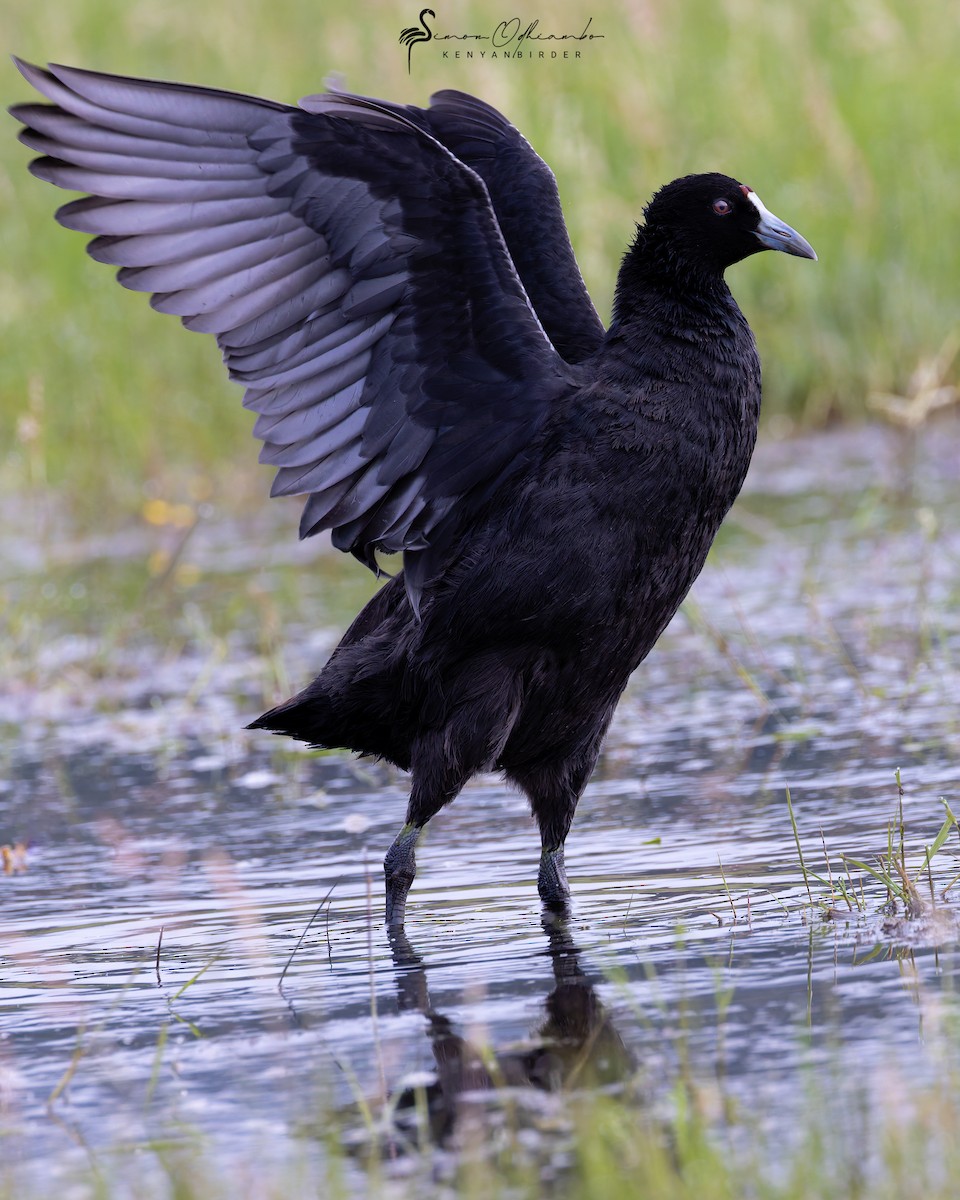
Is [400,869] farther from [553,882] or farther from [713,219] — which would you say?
[713,219]

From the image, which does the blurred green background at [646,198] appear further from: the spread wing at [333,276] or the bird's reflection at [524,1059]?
the bird's reflection at [524,1059]

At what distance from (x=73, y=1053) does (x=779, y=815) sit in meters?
2.06

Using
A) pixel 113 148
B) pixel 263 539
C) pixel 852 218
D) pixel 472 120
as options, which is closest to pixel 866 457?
pixel 852 218

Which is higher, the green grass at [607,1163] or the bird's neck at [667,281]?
the bird's neck at [667,281]

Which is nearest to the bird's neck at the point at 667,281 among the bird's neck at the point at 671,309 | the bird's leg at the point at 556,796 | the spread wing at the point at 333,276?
the bird's neck at the point at 671,309

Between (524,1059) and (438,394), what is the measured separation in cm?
175

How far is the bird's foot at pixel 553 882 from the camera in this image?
14.5 ft

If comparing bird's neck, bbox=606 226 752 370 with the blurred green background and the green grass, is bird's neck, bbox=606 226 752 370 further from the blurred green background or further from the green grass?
the blurred green background

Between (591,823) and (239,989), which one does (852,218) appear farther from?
(239,989)

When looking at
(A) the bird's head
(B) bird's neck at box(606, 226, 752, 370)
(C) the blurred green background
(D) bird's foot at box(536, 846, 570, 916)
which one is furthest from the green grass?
(C) the blurred green background

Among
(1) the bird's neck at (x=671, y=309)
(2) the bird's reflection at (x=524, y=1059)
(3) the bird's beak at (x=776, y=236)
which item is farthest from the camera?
(3) the bird's beak at (x=776, y=236)

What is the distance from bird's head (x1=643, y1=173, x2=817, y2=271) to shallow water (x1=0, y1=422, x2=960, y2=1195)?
54.7 inches

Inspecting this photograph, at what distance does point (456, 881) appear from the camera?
4.83 m

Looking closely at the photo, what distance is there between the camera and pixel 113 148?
14.0 feet
